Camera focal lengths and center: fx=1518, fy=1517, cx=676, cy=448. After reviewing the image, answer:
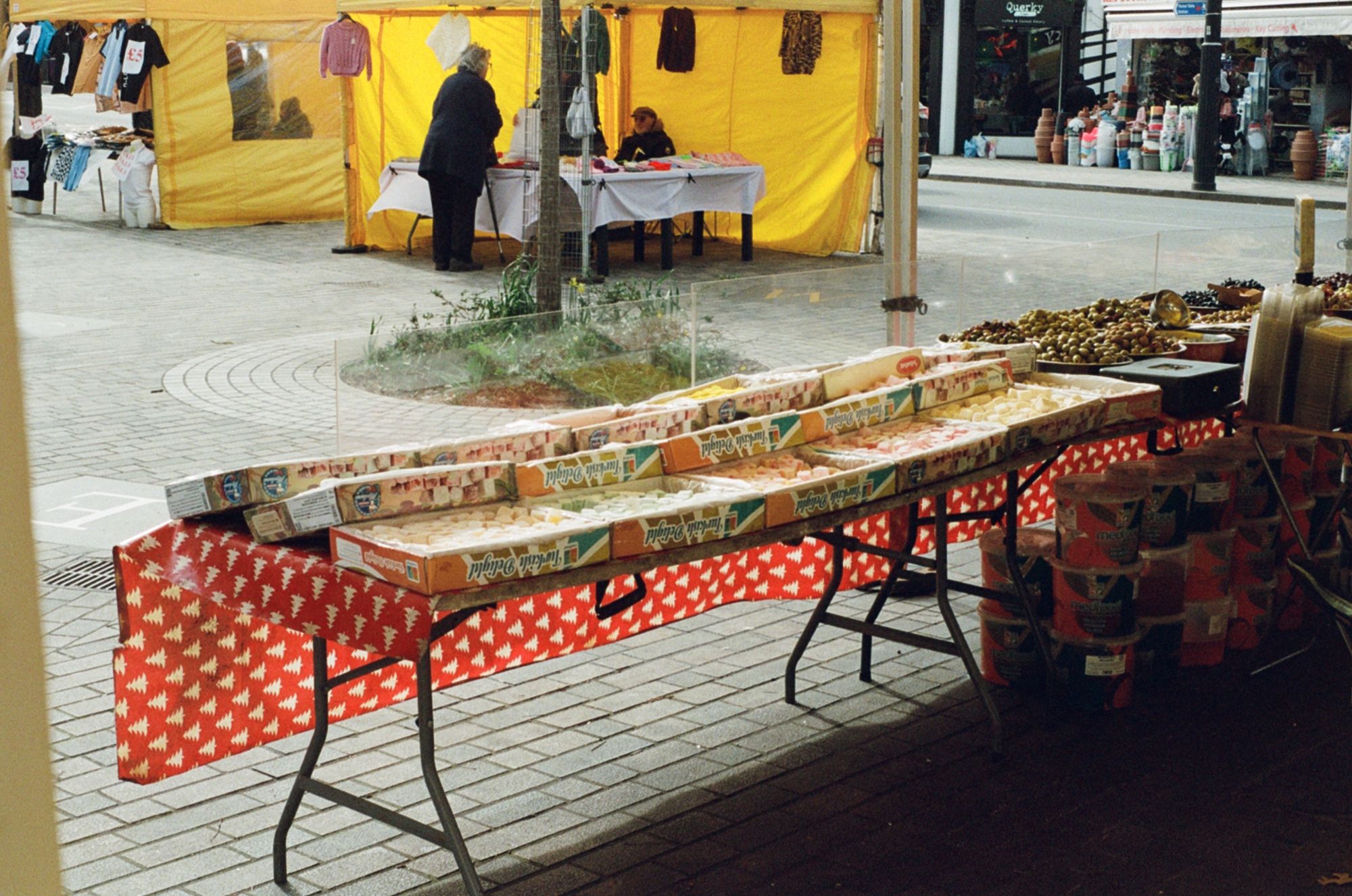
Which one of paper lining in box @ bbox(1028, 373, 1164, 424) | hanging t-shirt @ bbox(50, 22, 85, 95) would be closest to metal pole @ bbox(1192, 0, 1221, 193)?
hanging t-shirt @ bbox(50, 22, 85, 95)

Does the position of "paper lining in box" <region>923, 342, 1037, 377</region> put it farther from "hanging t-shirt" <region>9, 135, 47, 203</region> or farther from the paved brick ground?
"hanging t-shirt" <region>9, 135, 47, 203</region>

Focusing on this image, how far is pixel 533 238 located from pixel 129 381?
5144mm

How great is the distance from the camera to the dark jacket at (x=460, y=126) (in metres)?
14.3

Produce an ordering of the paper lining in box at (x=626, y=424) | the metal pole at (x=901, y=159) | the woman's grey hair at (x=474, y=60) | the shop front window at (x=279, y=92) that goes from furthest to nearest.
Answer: the shop front window at (x=279, y=92)
the woman's grey hair at (x=474, y=60)
the metal pole at (x=901, y=159)
the paper lining in box at (x=626, y=424)

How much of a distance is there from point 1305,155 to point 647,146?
48.5 feet

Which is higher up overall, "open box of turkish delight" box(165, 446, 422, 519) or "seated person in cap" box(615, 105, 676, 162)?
"seated person in cap" box(615, 105, 676, 162)

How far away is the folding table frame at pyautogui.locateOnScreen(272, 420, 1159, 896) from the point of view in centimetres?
353

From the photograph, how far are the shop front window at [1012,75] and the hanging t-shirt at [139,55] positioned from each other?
2038cm

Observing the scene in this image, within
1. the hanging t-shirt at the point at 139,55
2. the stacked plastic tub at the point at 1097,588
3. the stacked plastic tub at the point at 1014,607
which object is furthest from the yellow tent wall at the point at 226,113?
the stacked plastic tub at the point at 1097,588

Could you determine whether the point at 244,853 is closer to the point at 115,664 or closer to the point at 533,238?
the point at 115,664

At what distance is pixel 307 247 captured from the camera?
17.1 meters

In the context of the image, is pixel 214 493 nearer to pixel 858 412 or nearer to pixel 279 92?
pixel 858 412

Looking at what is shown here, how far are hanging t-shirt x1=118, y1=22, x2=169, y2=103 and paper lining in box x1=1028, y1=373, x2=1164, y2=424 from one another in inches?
573

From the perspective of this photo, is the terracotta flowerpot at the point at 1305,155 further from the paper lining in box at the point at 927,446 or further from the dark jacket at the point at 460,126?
the paper lining in box at the point at 927,446
